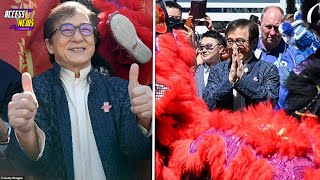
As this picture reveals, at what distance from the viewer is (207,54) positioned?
2854mm

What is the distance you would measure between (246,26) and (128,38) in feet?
1.84

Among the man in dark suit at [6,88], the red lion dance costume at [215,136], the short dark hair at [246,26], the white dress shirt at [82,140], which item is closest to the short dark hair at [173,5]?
the red lion dance costume at [215,136]

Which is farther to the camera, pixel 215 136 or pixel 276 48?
pixel 276 48

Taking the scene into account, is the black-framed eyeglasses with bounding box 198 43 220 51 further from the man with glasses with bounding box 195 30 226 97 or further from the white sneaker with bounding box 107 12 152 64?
the white sneaker with bounding box 107 12 152 64

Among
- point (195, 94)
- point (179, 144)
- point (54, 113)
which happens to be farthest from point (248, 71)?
point (54, 113)

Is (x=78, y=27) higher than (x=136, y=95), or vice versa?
(x=78, y=27)

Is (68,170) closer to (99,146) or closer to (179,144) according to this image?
(99,146)

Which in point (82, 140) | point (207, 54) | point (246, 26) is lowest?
point (82, 140)

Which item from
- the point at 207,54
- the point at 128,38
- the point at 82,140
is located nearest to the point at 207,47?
the point at 207,54

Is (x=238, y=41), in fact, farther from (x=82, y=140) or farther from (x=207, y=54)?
(x=82, y=140)

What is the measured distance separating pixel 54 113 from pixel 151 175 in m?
0.54

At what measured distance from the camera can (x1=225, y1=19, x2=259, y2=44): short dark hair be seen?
2.78m

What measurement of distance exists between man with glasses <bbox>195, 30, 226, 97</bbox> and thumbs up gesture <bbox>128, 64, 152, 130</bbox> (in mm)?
261

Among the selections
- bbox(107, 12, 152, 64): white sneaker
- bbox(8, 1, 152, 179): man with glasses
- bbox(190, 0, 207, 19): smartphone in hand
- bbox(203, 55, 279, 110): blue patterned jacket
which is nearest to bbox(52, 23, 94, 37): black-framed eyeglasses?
bbox(8, 1, 152, 179): man with glasses
